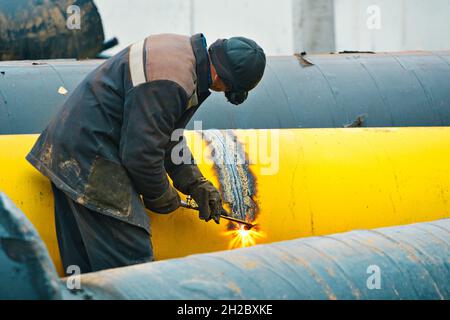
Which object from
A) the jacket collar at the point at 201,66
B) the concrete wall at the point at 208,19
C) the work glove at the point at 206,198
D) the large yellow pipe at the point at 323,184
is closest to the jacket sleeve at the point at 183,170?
the work glove at the point at 206,198

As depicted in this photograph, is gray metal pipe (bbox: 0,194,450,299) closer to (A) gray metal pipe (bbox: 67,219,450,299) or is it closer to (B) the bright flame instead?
(A) gray metal pipe (bbox: 67,219,450,299)

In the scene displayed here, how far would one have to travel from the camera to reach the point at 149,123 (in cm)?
271

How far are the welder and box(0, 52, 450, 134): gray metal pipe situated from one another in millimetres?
1158

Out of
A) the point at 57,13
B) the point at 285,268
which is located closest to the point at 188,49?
the point at 285,268

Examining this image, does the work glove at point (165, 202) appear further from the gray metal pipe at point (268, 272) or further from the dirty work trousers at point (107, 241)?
the gray metal pipe at point (268, 272)

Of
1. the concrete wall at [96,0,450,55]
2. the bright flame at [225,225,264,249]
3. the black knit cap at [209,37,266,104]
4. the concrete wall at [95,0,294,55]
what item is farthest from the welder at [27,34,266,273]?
the concrete wall at [95,0,294,55]

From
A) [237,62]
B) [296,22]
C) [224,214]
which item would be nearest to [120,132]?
[237,62]

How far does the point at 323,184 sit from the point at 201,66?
2.60ft

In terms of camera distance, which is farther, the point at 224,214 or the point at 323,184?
the point at 323,184

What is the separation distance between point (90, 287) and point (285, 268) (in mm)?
507

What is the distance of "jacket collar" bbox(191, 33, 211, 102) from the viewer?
287 centimetres

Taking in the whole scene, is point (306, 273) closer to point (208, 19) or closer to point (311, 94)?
point (311, 94)

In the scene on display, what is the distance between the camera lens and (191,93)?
2.79m

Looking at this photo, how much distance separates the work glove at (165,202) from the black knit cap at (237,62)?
1.31 feet
